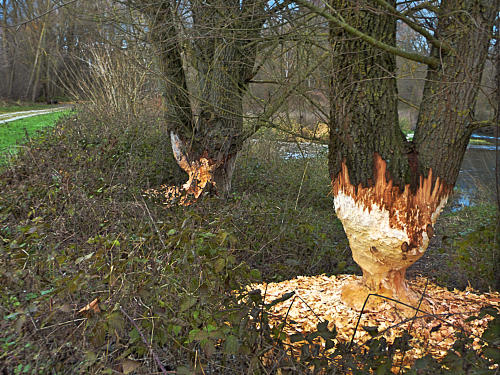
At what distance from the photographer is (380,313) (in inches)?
132

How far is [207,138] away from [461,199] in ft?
23.9

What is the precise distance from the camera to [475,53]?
2959 millimetres

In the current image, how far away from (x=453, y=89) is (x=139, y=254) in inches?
108

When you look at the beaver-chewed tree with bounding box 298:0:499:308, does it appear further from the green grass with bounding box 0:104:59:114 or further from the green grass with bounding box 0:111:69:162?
the green grass with bounding box 0:104:59:114

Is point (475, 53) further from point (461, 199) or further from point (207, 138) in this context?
point (461, 199)

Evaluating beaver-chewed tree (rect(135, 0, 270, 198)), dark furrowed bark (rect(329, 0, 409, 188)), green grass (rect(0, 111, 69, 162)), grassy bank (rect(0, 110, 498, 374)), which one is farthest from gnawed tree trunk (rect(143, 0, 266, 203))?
green grass (rect(0, 111, 69, 162))

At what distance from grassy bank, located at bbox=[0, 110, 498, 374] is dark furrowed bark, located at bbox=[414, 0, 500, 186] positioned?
1365 mm

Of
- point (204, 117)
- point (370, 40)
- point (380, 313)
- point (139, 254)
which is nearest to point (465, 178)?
point (204, 117)

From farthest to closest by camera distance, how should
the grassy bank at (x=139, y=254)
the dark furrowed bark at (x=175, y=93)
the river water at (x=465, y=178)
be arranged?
the river water at (x=465, y=178)
the dark furrowed bark at (x=175, y=93)
the grassy bank at (x=139, y=254)

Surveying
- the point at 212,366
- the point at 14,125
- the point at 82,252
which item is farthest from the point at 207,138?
the point at 14,125

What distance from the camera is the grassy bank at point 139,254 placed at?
2.22 meters

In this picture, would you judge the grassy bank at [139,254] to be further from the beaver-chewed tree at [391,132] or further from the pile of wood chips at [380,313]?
the beaver-chewed tree at [391,132]

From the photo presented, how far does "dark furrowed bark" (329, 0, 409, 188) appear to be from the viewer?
320cm

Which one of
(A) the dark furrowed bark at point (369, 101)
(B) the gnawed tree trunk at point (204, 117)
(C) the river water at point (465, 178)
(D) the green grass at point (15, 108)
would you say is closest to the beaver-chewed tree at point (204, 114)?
(B) the gnawed tree trunk at point (204, 117)
